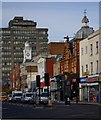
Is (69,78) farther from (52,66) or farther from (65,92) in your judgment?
(52,66)

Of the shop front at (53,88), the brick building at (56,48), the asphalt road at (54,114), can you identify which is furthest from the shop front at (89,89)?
the brick building at (56,48)

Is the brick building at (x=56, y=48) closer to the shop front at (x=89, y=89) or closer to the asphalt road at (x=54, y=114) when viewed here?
the shop front at (x=89, y=89)

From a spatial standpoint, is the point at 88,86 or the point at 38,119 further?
the point at 88,86

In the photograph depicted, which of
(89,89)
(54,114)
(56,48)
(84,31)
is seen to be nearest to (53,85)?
(84,31)

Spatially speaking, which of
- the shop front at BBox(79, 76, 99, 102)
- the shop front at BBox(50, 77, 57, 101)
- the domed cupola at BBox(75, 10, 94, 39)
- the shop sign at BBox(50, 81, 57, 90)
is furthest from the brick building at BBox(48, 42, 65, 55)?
the shop front at BBox(79, 76, 99, 102)

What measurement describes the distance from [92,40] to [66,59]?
21702 millimetres

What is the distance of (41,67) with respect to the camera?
12269 centimetres

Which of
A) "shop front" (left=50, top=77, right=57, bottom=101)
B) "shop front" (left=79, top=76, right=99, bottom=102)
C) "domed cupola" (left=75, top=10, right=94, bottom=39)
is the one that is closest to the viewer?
"shop front" (left=79, top=76, right=99, bottom=102)

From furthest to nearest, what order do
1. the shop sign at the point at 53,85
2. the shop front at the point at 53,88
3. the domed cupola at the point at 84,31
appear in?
the shop sign at the point at 53,85 → the shop front at the point at 53,88 → the domed cupola at the point at 84,31

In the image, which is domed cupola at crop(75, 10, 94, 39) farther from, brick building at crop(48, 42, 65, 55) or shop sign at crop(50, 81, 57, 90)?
brick building at crop(48, 42, 65, 55)

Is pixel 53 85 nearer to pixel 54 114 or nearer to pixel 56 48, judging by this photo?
pixel 56 48

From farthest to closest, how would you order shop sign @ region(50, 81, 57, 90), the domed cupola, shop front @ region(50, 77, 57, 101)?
shop sign @ region(50, 81, 57, 90)
shop front @ region(50, 77, 57, 101)
the domed cupola

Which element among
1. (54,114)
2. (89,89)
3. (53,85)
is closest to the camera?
(54,114)

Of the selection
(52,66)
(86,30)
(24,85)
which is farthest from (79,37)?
(24,85)
